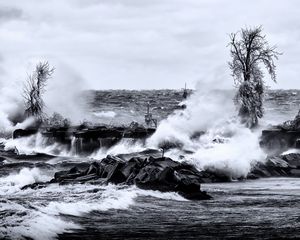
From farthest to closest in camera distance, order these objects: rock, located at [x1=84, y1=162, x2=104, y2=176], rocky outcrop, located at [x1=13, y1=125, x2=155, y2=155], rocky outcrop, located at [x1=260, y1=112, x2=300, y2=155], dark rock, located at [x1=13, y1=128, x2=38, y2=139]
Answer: dark rock, located at [x1=13, y1=128, x2=38, y2=139]
rocky outcrop, located at [x1=13, y1=125, x2=155, y2=155]
rocky outcrop, located at [x1=260, y1=112, x2=300, y2=155]
rock, located at [x1=84, y1=162, x2=104, y2=176]

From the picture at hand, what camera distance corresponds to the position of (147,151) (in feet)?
127

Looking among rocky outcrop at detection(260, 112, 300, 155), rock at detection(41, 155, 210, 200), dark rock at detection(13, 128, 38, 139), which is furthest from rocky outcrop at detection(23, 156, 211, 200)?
dark rock at detection(13, 128, 38, 139)

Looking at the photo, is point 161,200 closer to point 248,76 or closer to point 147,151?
point 147,151

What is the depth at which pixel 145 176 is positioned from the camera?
22469 millimetres

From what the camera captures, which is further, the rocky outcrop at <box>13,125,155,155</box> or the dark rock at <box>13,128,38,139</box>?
the dark rock at <box>13,128,38,139</box>

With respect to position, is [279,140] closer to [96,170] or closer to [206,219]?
[96,170]

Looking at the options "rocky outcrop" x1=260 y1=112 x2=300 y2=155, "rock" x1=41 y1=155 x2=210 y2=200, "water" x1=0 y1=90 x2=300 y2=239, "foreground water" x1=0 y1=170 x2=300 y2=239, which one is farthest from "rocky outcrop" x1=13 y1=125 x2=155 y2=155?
"foreground water" x1=0 y1=170 x2=300 y2=239

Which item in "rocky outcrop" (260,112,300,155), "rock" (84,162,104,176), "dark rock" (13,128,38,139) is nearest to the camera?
"rock" (84,162,104,176)

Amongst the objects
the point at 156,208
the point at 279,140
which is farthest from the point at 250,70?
the point at 156,208

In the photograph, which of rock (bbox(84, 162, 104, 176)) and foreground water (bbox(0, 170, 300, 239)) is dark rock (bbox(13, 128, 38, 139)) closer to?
rock (bbox(84, 162, 104, 176))

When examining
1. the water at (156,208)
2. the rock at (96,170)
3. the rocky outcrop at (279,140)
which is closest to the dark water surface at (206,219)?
the water at (156,208)

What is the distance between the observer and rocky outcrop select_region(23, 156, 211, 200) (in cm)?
2070

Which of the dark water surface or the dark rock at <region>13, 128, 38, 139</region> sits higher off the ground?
the dark water surface

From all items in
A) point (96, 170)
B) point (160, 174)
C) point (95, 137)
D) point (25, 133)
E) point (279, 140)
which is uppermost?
point (279, 140)
